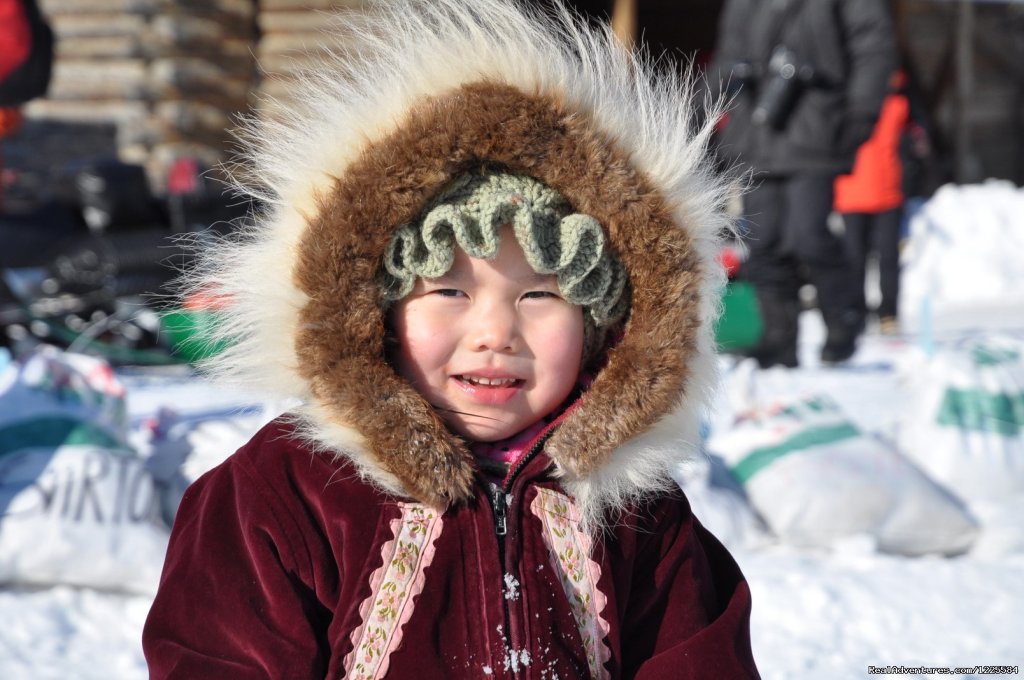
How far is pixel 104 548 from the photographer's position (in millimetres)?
2389

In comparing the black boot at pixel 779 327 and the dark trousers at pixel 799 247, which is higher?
the dark trousers at pixel 799 247

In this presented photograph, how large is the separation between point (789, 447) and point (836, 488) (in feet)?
0.59

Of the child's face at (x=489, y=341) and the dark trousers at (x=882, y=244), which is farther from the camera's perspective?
the dark trousers at (x=882, y=244)

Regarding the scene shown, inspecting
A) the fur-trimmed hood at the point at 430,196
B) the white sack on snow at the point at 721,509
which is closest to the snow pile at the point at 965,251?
the white sack on snow at the point at 721,509

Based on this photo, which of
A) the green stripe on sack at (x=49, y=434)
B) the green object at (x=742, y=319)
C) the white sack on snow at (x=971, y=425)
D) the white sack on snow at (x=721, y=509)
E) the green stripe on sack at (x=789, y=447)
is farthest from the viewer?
the green object at (x=742, y=319)

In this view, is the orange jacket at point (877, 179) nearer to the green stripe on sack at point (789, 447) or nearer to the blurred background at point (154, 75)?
the blurred background at point (154, 75)

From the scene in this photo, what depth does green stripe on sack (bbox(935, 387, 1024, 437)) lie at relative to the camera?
320 centimetres

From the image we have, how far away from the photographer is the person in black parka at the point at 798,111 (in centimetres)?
466

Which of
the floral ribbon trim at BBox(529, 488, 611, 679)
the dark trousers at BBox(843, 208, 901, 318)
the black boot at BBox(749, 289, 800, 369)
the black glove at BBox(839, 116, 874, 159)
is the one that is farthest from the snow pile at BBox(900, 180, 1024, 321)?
the floral ribbon trim at BBox(529, 488, 611, 679)

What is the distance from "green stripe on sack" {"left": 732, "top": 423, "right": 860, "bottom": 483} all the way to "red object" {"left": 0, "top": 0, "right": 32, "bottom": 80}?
11.0 ft

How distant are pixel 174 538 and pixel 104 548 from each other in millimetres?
1076

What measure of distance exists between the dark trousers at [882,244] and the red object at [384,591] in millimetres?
4609

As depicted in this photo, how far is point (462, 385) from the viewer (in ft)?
4.58

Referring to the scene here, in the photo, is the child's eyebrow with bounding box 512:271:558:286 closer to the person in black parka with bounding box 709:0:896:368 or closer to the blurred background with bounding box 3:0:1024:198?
the person in black parka with bounding box 709:0:896:368
